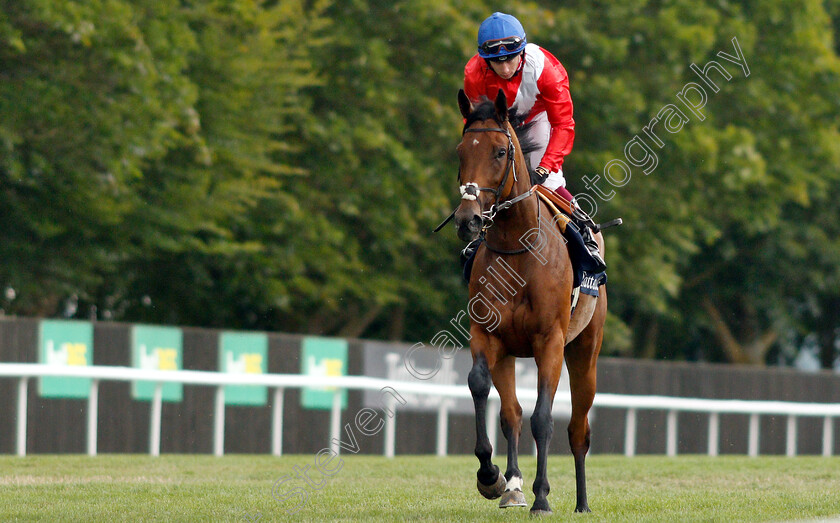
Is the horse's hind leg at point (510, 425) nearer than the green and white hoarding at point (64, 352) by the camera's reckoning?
Yes

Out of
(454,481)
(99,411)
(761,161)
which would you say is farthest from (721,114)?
(454,481)

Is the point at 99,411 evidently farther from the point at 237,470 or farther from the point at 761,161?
the point at 761,161

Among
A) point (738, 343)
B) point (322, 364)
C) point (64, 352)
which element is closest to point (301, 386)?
point (322, 364)

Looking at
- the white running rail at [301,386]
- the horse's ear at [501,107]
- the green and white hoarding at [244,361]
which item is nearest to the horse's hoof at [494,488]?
the horse's ear at [501,107]

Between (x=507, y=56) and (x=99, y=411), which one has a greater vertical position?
(x=507, y=56)

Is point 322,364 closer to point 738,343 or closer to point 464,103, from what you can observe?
point 464,103

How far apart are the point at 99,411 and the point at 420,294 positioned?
900cm

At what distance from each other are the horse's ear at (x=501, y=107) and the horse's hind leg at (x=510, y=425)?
1412 mm

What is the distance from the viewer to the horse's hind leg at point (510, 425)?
24.1 ft

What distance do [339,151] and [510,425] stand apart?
1361cm

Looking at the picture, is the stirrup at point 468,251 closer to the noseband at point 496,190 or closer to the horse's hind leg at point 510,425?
the noseband at point 496,190

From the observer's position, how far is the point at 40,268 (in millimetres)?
18484

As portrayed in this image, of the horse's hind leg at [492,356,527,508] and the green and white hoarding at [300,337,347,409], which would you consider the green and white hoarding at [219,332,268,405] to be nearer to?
the green and white hoarding at [300,337,347,409]

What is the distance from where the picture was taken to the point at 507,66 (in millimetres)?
7793
